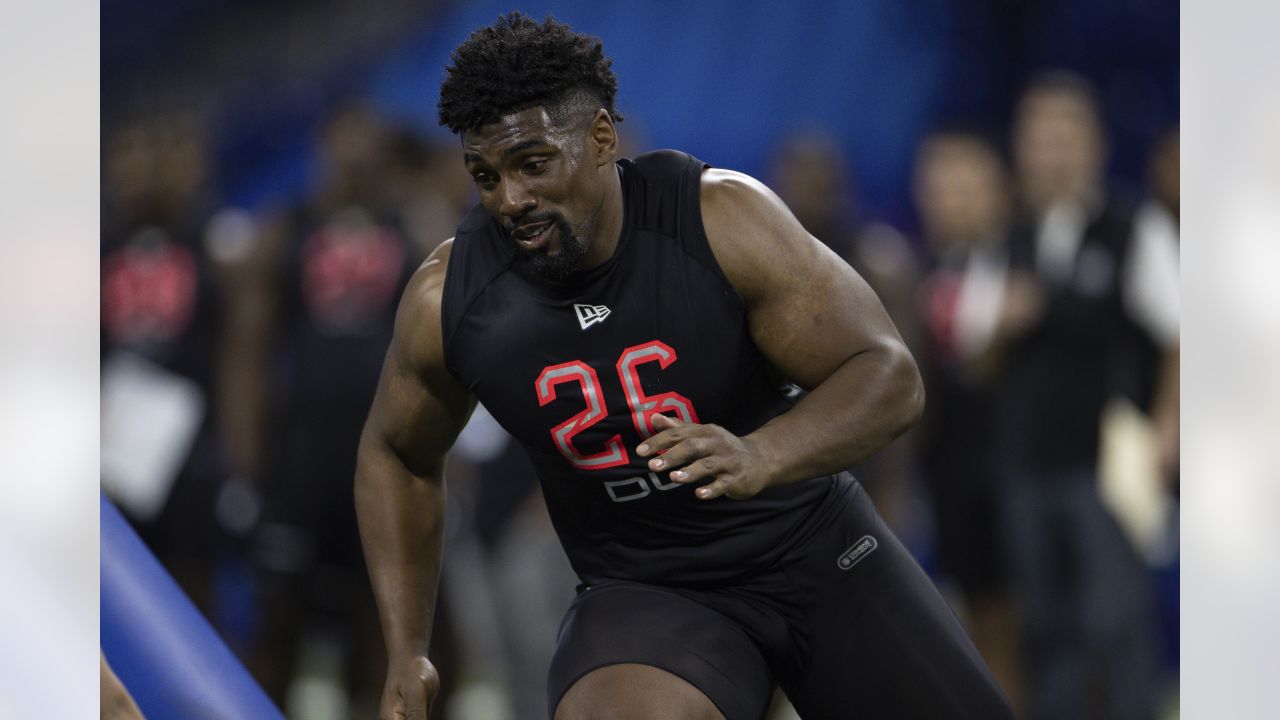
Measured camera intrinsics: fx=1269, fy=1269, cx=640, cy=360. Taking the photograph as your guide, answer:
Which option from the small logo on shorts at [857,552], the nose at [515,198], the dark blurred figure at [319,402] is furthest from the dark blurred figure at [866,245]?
the nose at [515,198]

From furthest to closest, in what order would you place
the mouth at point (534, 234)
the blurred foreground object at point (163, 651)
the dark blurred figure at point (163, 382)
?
1. the dark blurred figure at point (163, 382)
2. the blurred foreground object at point (163, 651)
3. the mouth at point (534, 234)

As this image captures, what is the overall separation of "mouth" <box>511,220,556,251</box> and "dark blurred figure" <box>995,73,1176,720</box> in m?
2.64

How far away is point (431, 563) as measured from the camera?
7.68 feet

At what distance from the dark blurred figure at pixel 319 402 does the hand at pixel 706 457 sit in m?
2.61

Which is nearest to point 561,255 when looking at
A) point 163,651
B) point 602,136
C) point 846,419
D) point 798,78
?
point 602,136

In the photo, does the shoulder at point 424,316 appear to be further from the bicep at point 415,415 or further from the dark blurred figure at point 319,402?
the dark blurred figure at point 319,402

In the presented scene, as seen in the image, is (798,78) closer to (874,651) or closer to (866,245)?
(866,245)

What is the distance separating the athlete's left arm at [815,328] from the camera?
6.31ft

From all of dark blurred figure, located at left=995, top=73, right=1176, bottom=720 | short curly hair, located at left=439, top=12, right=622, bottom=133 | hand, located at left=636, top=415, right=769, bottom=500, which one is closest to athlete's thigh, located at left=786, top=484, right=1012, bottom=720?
hand, located at left=636, top=415, right=769, bottom=500

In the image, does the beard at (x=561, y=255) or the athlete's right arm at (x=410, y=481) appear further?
the athlete's right arm at (x=410, y=481)

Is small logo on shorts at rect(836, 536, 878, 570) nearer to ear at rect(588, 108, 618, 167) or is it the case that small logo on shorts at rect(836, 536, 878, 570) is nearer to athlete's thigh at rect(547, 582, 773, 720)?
athlete's thigh at rect(547, 582, 773, 720)

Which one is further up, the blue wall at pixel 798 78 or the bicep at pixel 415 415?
the blue wall at pixel 798 78

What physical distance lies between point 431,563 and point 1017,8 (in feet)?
10.4
